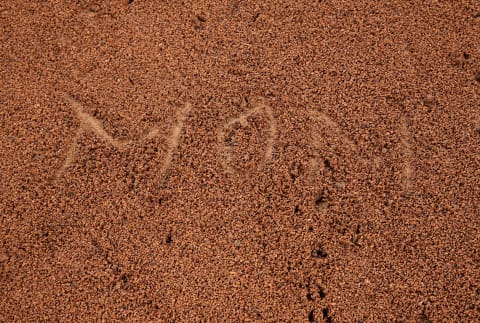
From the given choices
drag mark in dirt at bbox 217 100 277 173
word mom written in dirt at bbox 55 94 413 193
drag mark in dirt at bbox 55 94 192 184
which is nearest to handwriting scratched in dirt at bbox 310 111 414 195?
word mom written in dirt at bbox 55 94 413 193

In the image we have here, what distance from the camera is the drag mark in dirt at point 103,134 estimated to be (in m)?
2.39

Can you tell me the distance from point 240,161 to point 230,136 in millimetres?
166

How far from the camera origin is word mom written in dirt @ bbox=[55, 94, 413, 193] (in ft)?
7.66

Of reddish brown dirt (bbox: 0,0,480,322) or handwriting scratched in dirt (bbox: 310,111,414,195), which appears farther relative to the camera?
handwriting scratched in dirt (bbox: 310,111,414,195)

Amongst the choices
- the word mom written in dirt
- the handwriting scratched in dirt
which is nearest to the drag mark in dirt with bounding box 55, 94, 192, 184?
the word mom written in dirt

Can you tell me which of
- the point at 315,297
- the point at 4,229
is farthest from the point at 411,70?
the point at 4,229

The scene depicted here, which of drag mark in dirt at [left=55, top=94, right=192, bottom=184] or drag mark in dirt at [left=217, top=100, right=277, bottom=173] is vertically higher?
drag mark in dirt at [left=217, top=100, right=277, bottom=173]

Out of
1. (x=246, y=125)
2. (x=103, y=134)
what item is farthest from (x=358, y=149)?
(x=103, y=134)

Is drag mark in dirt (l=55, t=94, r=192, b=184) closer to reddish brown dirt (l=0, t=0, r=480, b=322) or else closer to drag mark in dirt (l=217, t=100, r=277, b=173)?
reddish brown dirt (l=0, t=0, r=480, b=322)

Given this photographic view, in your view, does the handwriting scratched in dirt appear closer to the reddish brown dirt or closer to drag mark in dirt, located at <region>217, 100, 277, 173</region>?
the reddish brown dirt

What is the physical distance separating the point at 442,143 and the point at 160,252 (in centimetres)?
173

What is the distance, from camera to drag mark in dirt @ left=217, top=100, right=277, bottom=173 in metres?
2.34

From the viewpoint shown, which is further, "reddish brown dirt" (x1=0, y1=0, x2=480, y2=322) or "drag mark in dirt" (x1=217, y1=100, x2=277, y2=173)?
"drag mark in dirt" (x1=217, y1=100, x2=277, y2=173)

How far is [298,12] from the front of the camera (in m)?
2.54
